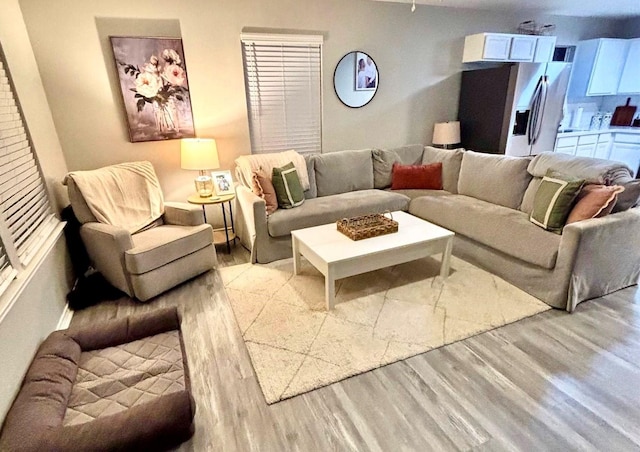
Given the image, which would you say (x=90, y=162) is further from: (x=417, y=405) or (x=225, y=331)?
(x=417, y=405)

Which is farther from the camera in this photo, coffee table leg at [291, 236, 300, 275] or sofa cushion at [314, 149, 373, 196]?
sofa cushion at [314, 149, 373, 196]

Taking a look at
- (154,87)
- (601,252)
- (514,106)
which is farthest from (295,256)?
(514,106)

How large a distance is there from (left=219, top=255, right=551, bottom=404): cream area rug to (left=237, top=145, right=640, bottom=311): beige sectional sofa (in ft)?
0.68

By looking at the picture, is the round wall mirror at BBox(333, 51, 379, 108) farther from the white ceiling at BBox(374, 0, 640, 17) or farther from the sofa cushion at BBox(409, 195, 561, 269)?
the sofa cushion at BBox(409, 195, 561, 269)

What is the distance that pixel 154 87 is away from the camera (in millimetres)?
3232

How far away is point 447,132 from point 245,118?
8.50 feet

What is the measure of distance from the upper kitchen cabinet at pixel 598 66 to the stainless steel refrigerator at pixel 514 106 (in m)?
1.17

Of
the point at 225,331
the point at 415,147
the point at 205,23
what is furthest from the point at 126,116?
the point at 415,147

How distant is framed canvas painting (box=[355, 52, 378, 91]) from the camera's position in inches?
158

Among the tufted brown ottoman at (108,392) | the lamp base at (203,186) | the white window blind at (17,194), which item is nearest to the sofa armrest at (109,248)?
the white window blind at (17,194)

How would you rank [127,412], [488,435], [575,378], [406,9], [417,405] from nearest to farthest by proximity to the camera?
[127,412] < [488,435] < [417,405] < [575,378] < [406,9]

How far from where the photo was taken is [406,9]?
13.2 feet

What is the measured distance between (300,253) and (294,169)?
0.92m

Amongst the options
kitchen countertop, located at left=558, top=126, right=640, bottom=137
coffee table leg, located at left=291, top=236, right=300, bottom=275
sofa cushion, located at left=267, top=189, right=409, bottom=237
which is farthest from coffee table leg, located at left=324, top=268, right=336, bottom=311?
kitchen countertop, located at left=558, top=126, right=640, bottom=137
